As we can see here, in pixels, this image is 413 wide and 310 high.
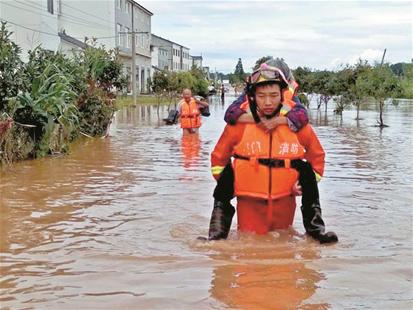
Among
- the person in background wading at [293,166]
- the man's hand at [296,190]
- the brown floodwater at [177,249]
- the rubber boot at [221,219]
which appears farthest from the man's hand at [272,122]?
the brown floodwater at [177,249]

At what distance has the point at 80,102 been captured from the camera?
17.2 metres

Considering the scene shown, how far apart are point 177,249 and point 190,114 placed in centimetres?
1300

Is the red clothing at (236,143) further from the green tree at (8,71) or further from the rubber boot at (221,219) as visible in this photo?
the green tree at (8,71)

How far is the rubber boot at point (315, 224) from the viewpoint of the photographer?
216 inches

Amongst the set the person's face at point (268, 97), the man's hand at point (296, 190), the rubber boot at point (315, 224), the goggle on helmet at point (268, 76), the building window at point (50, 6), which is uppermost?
the building window at point (50, 6)

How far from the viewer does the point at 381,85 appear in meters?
26.5

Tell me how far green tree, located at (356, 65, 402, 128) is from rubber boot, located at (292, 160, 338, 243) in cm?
2093

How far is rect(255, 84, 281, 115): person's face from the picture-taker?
5.17 meters

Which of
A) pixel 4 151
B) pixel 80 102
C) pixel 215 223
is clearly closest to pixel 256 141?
pixel 215 223

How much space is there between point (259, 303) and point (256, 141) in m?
1.51

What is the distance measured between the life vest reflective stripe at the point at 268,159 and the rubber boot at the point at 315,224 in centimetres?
35

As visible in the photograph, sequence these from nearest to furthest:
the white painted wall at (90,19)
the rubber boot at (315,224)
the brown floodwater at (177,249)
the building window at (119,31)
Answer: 1. the brown floodwater at (177,249)
2. the rubber boot at (315,224)
3. the white painted wall at (90,19)
4. the building window at (119,31)

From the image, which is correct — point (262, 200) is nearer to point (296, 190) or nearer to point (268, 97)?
point (296, 190)

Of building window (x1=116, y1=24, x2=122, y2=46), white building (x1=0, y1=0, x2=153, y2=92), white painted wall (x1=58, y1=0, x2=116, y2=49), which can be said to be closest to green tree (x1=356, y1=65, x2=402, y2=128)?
white building (x1=0, y1=0, x2=153, y2=92)
